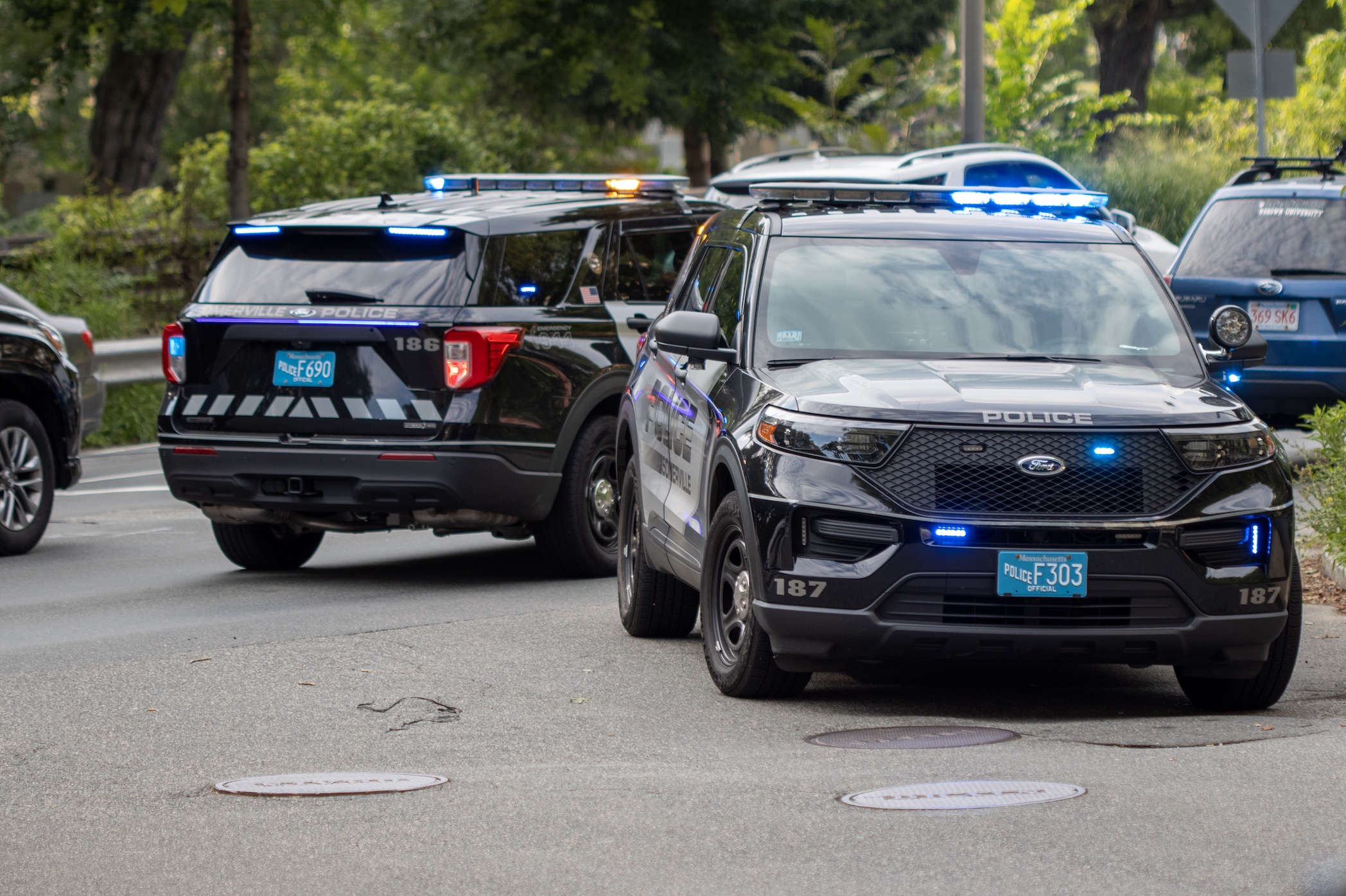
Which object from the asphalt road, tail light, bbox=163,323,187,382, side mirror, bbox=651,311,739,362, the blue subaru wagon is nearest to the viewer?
the asphalt road

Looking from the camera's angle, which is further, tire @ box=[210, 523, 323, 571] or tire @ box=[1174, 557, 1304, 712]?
tire @ box=[210, 523, 323, 571]

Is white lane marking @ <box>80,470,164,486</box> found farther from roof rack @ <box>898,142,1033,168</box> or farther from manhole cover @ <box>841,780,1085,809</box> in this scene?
manhole cover @ <box>841,780,1085,809</box>

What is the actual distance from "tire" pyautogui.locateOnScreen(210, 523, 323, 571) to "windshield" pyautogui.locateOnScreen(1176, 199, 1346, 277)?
→ 20.8 ft

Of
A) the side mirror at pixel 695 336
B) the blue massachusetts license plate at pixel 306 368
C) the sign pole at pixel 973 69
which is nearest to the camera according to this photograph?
the side mirror at pixel 695 336

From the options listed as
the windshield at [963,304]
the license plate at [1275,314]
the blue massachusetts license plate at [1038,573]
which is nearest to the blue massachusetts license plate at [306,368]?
the windshield at [963,304]

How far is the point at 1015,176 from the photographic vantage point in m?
15.6

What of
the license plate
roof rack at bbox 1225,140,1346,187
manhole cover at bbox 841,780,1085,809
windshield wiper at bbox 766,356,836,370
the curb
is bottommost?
the curb

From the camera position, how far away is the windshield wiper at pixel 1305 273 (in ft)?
41.9

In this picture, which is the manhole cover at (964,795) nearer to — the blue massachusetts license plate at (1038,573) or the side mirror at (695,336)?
the blue massachusetts license plate at (1038,573)

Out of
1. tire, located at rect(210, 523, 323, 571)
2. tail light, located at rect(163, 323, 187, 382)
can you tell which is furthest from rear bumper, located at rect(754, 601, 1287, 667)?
tire, located at rect(210, 523, 323, 571)

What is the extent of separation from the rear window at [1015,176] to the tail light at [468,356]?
20.3 feet

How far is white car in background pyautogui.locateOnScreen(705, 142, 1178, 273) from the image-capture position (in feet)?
45.3

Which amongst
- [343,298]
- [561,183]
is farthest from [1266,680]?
[561,183]

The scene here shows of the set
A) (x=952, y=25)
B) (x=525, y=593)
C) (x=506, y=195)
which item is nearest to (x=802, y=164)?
(x=506, y=195)
